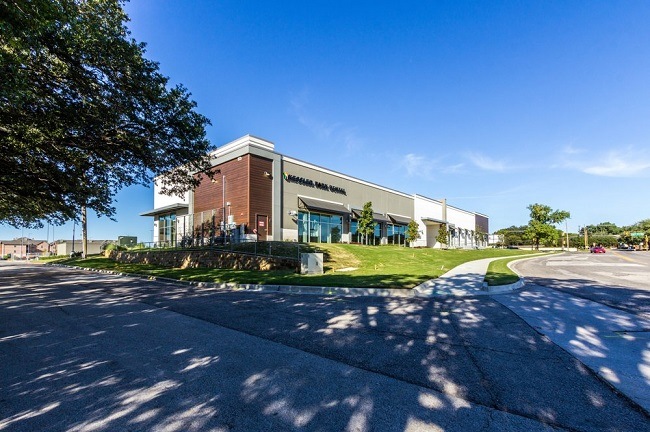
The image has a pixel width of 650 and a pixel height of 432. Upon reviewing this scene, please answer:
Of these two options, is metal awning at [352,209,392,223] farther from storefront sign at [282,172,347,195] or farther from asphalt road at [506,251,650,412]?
asphalt road at [506,251,650,412]

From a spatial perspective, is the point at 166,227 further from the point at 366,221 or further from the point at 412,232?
the point at 412,232

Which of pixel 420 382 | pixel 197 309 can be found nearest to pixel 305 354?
pixel 420 382

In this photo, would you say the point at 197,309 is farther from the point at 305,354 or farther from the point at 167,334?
the point at 305,354

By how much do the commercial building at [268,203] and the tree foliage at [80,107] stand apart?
9974mm

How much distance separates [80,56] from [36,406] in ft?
35.1

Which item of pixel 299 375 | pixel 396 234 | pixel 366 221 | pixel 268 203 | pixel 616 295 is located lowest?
pixel 616 295

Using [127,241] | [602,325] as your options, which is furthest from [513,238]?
[602,325]

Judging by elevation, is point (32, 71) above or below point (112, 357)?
above

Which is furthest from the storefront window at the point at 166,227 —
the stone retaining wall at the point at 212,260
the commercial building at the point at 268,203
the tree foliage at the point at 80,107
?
the tree foliage at the point at 80,107

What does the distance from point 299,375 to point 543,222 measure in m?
83.8

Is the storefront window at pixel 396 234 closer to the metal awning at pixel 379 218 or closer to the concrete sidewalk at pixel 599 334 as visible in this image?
the metal awning at pixel 379 218

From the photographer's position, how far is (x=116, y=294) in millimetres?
11492

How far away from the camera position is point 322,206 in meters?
33.1

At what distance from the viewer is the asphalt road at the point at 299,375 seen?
10.2ft
